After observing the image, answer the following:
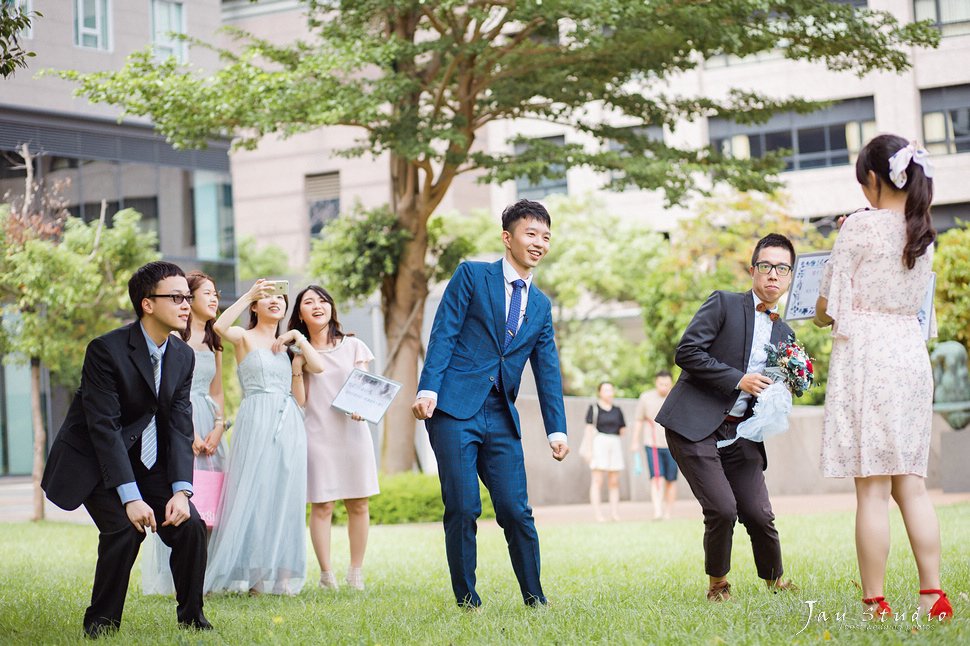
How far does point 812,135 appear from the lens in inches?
1540

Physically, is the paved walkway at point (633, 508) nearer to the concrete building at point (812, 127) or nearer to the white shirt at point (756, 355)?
the white shirt at point (756, 355)

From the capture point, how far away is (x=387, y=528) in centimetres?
1639

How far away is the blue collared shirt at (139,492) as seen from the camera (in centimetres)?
584

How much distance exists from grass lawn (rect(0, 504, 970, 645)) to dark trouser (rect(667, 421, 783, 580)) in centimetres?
26

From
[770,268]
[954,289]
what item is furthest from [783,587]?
[954,289]

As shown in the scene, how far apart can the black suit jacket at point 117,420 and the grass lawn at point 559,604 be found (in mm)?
806

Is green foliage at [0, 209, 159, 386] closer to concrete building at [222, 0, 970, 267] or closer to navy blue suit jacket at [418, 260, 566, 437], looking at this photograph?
navy blue suit jacket at [418, 260, 566, 437]

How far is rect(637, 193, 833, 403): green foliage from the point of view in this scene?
98.4ft

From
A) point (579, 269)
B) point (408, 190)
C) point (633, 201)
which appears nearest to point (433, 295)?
point (579, 269)

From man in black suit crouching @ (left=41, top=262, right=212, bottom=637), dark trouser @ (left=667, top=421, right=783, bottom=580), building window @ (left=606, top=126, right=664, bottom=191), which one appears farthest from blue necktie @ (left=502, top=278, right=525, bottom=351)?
building window @ (left=606, top=126, right=664, bottom=191)

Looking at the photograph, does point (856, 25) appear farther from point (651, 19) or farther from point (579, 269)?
point (579, 269)

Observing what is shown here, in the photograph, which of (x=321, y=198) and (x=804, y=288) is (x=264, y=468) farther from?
(x=321, y=198)

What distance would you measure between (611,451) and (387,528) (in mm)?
3501

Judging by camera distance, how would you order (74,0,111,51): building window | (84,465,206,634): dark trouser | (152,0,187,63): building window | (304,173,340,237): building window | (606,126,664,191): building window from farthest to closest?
(304,173,340,237): building window, (152,0,187,63): building window, (606,126,664,191): building window, (74,0,111,51): building window, (84,465,206,634): dark trouser
